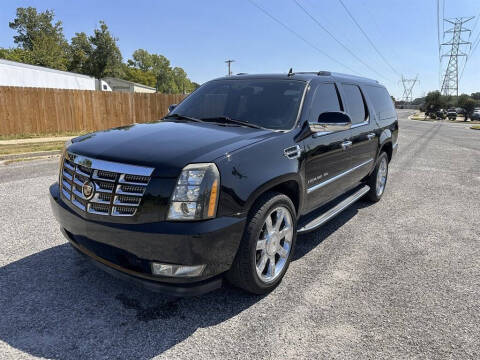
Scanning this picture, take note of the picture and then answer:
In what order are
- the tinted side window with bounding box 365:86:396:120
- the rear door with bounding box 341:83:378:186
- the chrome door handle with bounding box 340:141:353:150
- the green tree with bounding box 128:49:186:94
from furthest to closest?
the green tree with bounding box 128:49:186:94
the tinted side window with bounding box 365:86:396:120
the rear door with bounding box 341:83:378:186
the chrome door handle with bounding box 340:141:353:150

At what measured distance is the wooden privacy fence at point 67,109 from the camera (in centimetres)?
1527

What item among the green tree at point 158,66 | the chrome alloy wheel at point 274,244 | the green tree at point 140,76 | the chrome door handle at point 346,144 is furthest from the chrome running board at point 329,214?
the green tree at point 158,66

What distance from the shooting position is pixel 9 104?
49.6 ft

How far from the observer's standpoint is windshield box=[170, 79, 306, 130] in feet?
11.6

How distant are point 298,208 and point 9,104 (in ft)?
52.7

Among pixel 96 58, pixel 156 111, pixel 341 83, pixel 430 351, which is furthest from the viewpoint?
pixel 96 58

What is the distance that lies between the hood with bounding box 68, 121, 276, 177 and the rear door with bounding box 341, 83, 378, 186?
6.20 feet

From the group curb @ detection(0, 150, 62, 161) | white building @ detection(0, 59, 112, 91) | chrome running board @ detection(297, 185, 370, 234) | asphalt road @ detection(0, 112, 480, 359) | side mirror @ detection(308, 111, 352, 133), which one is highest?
white building @ detection(0, 59, 112, 91)

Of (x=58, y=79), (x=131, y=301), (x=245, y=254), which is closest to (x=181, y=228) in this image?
(x=245, y=254)

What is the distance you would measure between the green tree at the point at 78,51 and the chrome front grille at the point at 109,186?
5796cm

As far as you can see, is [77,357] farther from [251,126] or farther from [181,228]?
[251,126]

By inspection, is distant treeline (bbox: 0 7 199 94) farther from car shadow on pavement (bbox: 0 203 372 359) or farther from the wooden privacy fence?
car shadow on pavement (bbox: 0 203 372 359)

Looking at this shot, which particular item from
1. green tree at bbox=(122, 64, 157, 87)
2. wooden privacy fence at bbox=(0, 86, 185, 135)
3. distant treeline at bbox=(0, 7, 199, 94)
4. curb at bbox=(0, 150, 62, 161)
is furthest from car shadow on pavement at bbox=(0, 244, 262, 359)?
green tree at bbox=(122, 64, 157, 87)

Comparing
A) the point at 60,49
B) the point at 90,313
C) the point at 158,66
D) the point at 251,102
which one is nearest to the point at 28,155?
the point at 251,102
